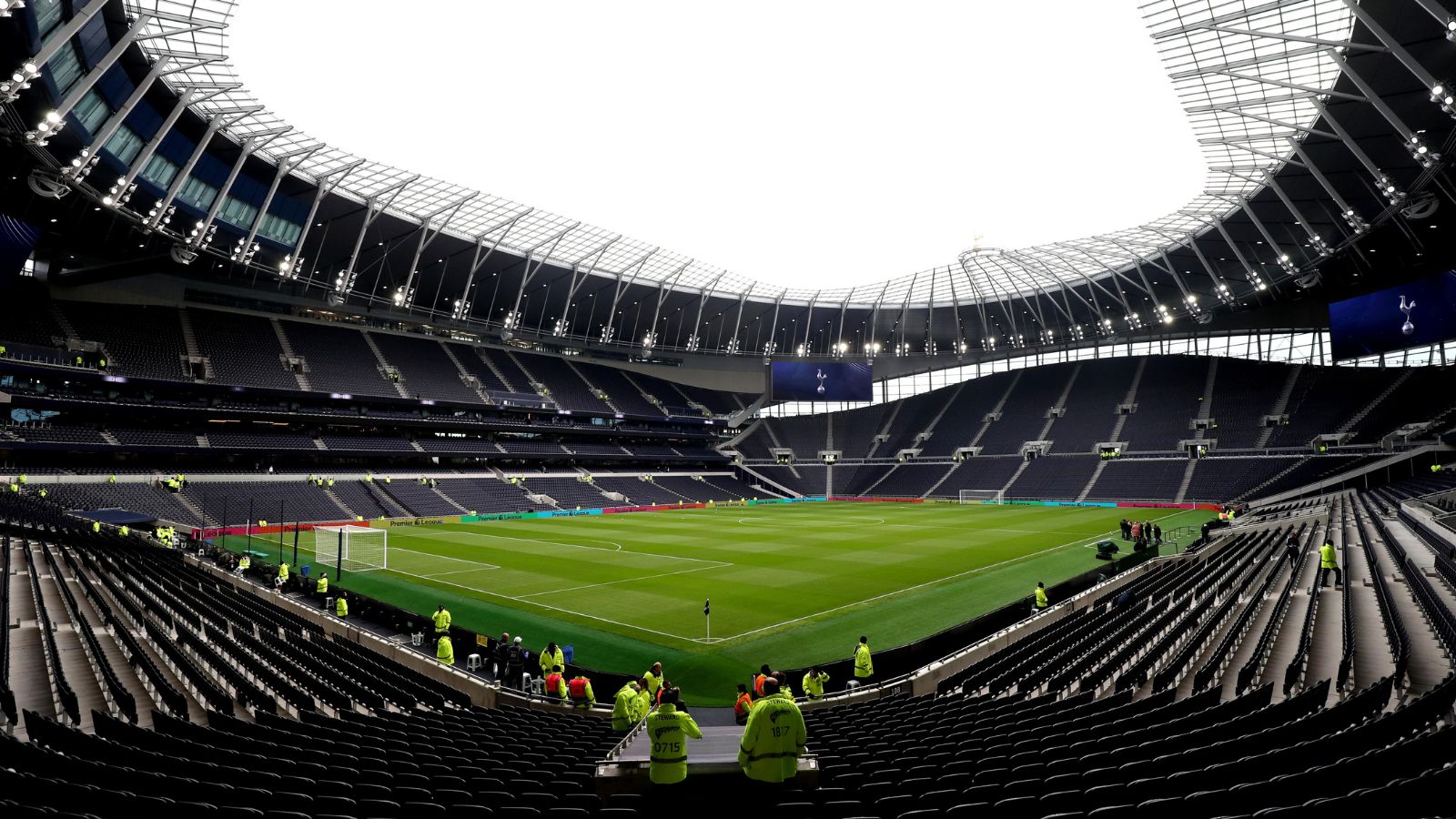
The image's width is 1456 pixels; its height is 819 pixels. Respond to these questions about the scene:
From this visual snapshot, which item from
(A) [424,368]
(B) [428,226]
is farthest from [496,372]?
(B) [428,226]

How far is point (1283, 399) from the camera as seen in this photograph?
6488 centimetres

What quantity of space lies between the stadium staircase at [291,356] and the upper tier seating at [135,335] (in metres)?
7.72

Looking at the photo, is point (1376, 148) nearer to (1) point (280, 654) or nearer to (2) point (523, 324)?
(1) point (280, 654)

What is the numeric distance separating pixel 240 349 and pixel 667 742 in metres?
68.9

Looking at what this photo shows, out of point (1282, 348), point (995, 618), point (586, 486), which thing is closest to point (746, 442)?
point (586, 486)

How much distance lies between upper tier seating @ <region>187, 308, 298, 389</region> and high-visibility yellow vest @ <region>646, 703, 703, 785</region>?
64215 mm

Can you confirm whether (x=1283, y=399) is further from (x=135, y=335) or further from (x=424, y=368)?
(x=135, y=335)

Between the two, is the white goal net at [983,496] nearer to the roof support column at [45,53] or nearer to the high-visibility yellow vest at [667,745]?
the high-visibility yellow vest at [667,745]

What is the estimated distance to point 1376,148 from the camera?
36750 millimetres

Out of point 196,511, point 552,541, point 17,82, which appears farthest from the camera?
point 196,511

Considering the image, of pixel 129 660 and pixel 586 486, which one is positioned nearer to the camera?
pixel 129 660

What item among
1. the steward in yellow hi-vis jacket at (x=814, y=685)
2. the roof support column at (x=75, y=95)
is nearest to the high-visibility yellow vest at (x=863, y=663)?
the steward in yellow hi-vis jacket at (x=814, y=685)

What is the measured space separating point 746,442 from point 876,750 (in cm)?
8785

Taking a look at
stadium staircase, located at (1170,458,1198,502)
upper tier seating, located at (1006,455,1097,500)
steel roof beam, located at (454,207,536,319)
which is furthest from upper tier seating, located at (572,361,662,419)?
stadium staircase, located at (1170,458,1198,502)
